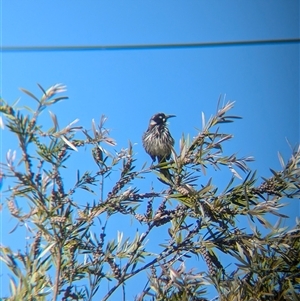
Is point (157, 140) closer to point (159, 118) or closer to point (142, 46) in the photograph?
point (159, 118)

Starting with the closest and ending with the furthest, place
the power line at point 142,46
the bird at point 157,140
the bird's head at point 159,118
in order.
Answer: the power line at point 142,46, the bird's head at point 159,118, the bird at point 157,140

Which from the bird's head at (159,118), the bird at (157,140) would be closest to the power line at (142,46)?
the bird's head at (159,118)

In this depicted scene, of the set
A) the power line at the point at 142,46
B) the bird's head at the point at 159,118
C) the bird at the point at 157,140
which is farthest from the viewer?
the bird at the point at 157,140

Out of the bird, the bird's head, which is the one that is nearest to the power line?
the bird's head

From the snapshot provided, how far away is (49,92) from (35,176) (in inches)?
8.3

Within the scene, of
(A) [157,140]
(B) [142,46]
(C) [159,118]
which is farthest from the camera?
(A) [157,140]

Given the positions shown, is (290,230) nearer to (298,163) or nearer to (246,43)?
(298,163)

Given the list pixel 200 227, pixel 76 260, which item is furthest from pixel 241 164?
pixel 76 260

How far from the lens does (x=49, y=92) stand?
1.29 m

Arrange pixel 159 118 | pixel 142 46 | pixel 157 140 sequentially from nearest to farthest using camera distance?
pixel 142 46 → pixel 159 118 → pixel 157 140

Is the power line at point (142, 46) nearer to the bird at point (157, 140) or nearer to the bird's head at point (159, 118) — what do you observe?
the bird's head at point (159, 118)

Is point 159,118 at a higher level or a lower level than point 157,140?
lower

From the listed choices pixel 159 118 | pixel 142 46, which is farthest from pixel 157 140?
pixel 142 46

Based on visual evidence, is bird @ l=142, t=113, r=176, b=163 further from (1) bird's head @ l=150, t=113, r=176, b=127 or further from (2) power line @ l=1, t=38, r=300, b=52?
(2) power line @ l=1, t=38, r=300, b=52
